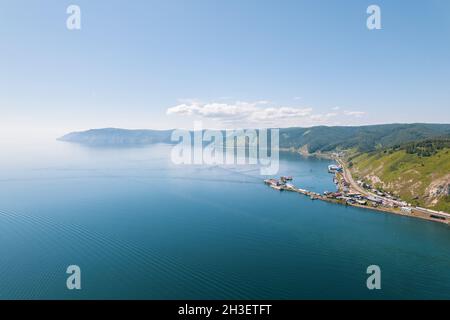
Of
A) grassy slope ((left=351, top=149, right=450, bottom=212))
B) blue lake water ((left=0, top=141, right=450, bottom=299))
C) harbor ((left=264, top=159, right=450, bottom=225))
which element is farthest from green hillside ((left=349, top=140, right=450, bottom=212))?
blue lake water ((left=0, top=141, right=450, bottom=299))

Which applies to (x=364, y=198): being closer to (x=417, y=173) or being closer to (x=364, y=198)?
(x=364, y=198)

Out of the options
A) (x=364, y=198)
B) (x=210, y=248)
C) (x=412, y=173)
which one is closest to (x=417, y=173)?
(x=412, y=173)

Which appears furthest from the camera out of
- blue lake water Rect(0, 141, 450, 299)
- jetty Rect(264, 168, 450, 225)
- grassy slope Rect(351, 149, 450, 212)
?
grassy slope Rect(351, 149, 450, 212)

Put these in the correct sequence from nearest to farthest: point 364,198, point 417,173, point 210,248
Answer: point 210,248 → point 364,198 → point 417,173

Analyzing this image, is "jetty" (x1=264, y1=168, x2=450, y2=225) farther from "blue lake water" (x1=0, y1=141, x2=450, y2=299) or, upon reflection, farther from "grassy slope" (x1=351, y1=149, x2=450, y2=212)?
"blue lake water" (x1=0, y1=141, x2=450, y2=299)

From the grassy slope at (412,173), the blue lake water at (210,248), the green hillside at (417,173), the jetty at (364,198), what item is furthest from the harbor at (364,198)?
the blue lake water at (210,248)

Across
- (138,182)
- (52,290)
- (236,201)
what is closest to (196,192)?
(236,201)
